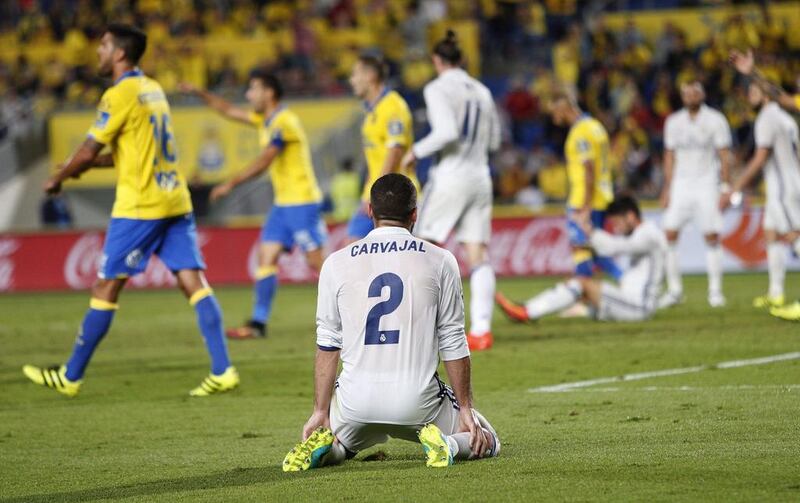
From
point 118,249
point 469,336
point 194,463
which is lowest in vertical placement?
point 469,336

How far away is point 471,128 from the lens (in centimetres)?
1206

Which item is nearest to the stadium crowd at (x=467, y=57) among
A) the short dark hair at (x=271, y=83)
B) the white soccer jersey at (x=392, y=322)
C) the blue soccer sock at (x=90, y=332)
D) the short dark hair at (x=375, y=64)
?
the short dark hair at (x=271, y=83)

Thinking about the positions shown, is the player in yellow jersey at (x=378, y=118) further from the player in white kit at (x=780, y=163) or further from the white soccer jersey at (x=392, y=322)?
the white soccer jersey at (x=392, y=322)

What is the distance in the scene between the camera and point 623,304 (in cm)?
1441

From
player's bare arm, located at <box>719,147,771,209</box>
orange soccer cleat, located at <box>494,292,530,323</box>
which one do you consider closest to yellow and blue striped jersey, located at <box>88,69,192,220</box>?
orange soccer cleat, located at <box>494,292,530,323</box>

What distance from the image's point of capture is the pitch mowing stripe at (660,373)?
9406 millimetres

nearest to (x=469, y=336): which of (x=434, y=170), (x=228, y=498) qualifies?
(x=434, y=170)

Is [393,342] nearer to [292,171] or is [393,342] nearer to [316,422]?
[316,422]

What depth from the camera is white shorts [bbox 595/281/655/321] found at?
14414 mm

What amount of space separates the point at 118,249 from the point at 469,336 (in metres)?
3.72

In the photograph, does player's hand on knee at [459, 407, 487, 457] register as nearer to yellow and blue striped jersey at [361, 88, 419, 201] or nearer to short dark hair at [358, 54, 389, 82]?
yellow and blue striped jersey at [361, 88, 419, 201]

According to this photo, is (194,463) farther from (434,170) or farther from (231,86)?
(231,86)

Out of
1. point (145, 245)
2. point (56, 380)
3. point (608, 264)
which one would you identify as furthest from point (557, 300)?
point (56, 380)

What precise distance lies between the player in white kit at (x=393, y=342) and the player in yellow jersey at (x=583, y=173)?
8965mm
